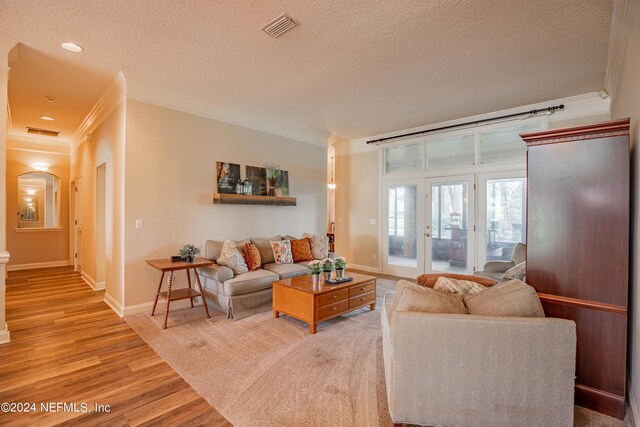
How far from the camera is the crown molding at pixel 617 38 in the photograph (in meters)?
2.31

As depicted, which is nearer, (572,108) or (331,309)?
(331,309)

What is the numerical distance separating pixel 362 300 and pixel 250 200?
2336mm

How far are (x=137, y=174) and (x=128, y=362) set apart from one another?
7.36 feet

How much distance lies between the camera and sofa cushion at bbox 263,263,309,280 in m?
4.27

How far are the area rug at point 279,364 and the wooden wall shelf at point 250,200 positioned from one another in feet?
5.29

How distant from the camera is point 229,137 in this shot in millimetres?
4844

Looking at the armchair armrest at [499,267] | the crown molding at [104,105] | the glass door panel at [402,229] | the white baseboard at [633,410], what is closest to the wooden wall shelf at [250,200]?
the crown molding at [104,105]

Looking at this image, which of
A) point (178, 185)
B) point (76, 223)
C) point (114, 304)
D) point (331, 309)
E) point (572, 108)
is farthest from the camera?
point (76, 223)

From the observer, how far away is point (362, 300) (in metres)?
3.90

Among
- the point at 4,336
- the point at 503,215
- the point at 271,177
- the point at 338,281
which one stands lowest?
the point at 4,336

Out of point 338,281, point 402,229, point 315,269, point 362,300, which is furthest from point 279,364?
point 402,229

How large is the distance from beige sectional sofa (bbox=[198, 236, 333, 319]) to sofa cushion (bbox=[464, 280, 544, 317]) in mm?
2700

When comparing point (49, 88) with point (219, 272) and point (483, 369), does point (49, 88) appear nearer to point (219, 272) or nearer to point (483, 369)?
point (219, 272)

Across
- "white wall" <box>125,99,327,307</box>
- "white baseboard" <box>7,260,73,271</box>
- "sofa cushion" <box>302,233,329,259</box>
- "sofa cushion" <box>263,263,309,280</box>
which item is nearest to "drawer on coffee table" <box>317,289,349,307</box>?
"sofa cushion" <box>263,263,309,280</box>
